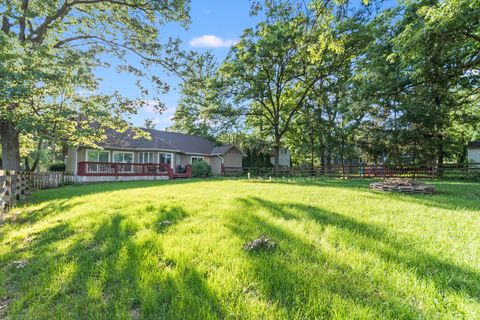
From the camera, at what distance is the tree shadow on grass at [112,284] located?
1984 mm

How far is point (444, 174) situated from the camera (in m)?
16.3

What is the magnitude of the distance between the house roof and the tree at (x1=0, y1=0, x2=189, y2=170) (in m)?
8.02

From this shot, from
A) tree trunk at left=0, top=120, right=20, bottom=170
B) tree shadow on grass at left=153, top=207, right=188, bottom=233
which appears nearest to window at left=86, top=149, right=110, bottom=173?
tree trunk at left=0, top=120, right=20, bottom=170

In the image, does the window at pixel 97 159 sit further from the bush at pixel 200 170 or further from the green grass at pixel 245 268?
the green grass at pixel 245 268

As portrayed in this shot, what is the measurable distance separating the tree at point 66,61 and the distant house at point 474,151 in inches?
1306

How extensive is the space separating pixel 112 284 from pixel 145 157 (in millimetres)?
20618

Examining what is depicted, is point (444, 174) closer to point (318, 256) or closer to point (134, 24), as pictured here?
point (318, 256)

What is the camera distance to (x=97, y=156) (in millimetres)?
18891

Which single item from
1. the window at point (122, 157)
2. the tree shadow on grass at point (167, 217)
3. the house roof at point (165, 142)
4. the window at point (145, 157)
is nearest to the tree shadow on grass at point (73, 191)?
the tree shadow on grass at point (167, 217)

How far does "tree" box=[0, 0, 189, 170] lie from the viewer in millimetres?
7672

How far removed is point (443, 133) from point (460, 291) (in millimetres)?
22194

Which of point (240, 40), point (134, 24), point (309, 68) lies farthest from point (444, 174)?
point (134, 24)

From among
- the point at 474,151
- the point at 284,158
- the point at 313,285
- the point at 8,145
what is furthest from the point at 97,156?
the point at 474,151

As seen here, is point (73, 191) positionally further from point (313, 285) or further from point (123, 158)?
point (313, 285)
